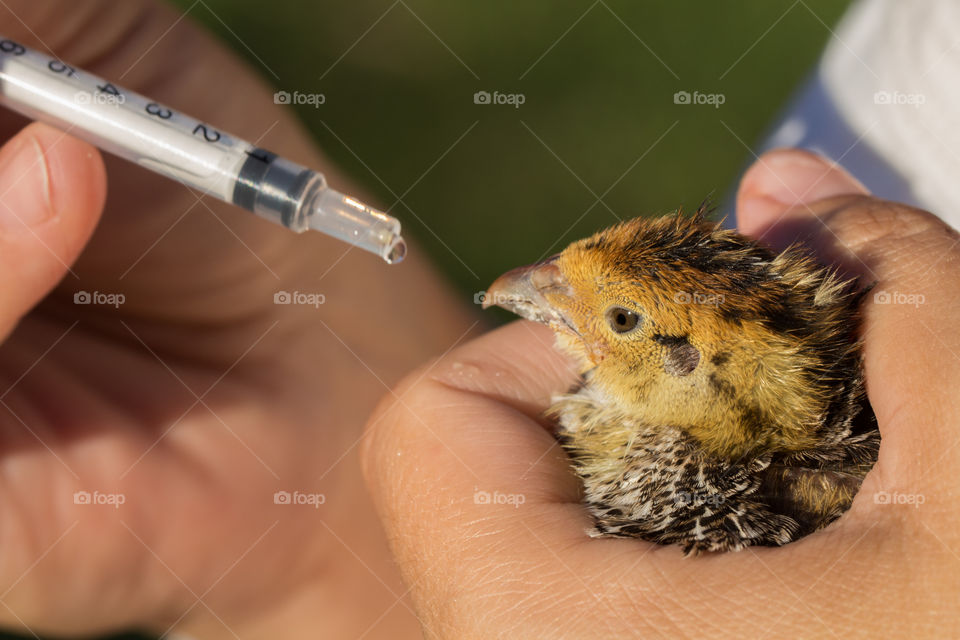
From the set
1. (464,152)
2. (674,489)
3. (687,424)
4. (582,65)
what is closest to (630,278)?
(687,424)

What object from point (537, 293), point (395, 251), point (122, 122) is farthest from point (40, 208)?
point (537, 293)

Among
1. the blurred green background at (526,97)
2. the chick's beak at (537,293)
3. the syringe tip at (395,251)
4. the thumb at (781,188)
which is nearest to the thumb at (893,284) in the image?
the thumb at (781,188)

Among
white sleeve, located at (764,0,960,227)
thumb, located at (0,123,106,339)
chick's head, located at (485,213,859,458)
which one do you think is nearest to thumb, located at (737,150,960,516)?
chick's head, located at (485,213,859,458)

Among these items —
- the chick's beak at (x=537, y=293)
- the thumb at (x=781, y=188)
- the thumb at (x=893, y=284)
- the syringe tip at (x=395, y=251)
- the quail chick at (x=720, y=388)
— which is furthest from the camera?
the thumb at (x=781, y=188)

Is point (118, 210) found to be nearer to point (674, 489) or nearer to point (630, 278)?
point (630, 278)

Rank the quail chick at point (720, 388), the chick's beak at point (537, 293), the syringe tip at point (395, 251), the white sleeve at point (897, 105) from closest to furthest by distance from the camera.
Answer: the quail chick at point (720, 388)
the syringe tip at point (395, 251)
the chick's beak at point (537, 293)
the white sleeve at point (897, 105)

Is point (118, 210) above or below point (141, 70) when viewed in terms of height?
below

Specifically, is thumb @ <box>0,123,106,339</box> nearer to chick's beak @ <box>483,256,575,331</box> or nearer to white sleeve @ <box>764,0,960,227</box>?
chick's beak @ <box>483,256,575,331</box>

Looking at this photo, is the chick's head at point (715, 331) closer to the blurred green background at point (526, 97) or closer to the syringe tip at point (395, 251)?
the syringe tip at point (395, 251)
